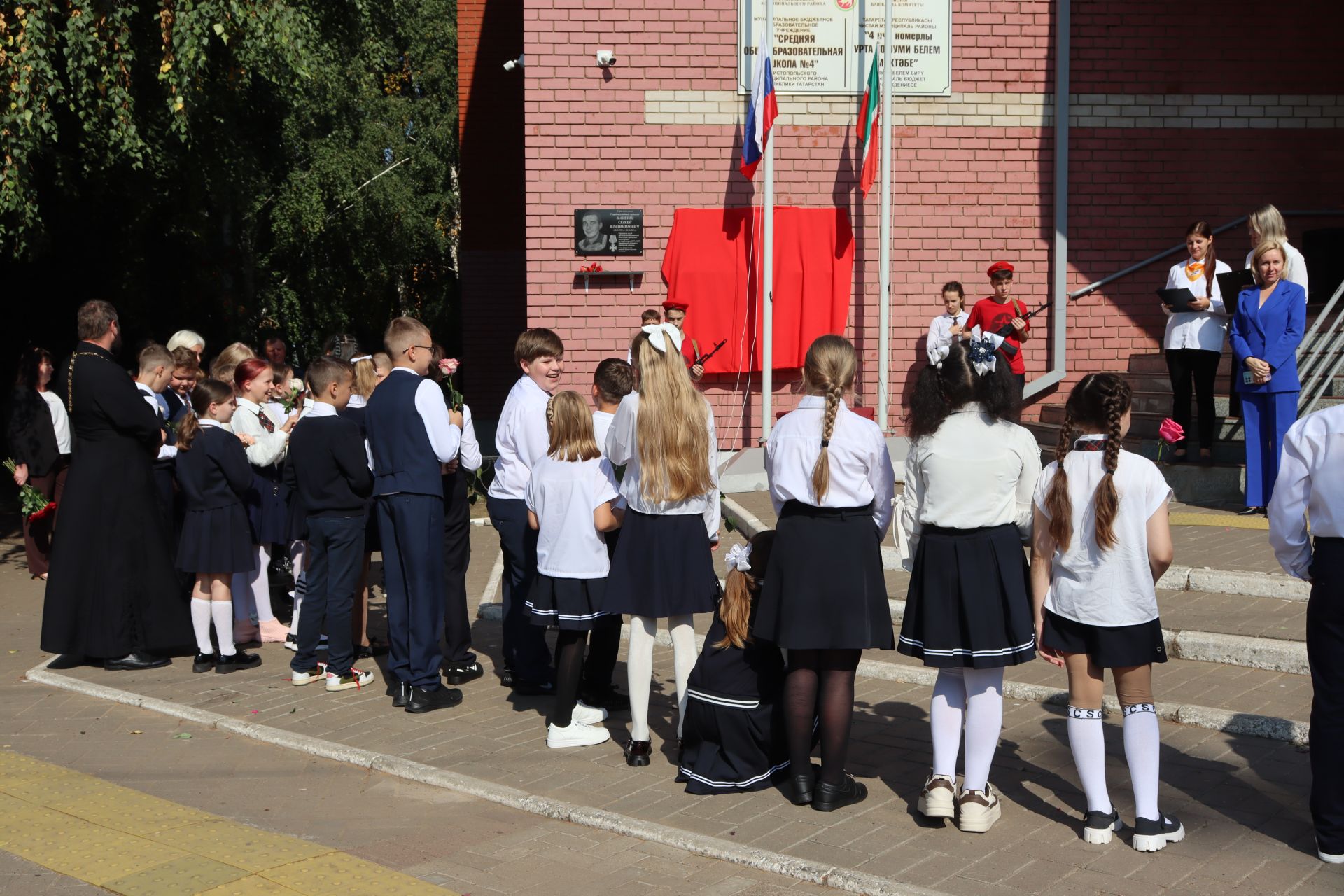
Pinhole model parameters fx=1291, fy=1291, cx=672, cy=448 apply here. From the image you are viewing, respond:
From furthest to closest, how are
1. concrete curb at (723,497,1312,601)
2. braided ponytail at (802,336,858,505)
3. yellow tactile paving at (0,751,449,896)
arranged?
concrete curb at (723,497,1312,601)
braided ponytail at (802,336,858,505)
yellow tactile paving at (0,751,449,896)

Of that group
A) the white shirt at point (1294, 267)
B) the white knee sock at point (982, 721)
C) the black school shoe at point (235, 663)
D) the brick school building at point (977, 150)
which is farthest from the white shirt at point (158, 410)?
the white shirt at point (1294, 267)

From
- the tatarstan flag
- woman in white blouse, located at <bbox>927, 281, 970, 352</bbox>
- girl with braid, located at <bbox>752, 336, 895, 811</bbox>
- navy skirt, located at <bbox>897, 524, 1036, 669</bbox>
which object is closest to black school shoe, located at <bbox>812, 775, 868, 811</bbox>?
girl with braid, located at <bbox>752, 336, 895, 811</bbox>

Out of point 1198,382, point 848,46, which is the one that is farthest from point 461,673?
point 848,46

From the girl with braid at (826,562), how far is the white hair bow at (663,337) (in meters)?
0.76

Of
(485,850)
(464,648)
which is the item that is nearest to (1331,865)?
(485,850)

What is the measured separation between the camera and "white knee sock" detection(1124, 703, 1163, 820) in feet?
15.5

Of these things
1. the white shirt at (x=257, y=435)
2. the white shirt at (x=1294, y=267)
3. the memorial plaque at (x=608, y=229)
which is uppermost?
the memorial plaque at (x=608, y=229)

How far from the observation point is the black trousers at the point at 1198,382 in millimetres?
10258

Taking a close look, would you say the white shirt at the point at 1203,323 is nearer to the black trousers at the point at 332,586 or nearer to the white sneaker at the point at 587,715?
the white sneaker at the point at 587,715

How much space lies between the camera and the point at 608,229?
1323 cm

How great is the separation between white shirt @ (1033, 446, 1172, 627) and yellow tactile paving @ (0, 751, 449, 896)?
8.47ft

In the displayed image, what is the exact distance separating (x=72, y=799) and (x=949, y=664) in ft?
12.6

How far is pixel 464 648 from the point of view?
761 centimetres

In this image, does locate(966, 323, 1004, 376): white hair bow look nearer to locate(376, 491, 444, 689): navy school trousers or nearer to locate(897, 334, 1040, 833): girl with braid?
locate(897, 334, 1040, 833): girl with braid
